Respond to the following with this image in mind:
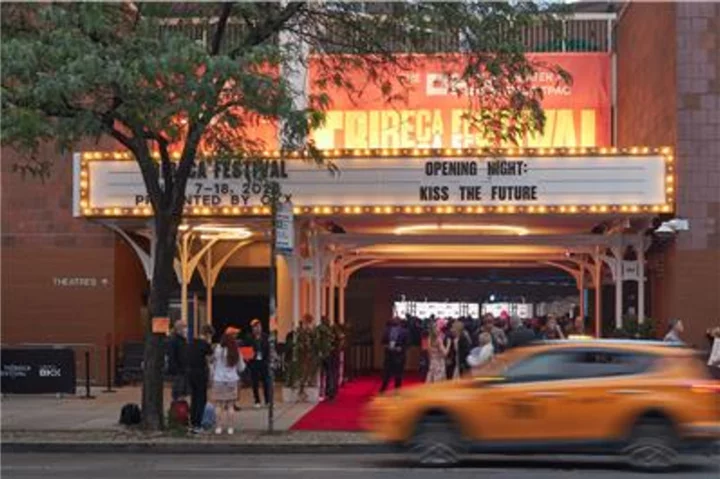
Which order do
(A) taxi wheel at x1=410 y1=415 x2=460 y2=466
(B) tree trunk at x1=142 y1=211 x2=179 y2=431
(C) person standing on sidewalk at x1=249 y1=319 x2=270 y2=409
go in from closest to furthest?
(A) taxi wheel at x1=410 y1=415 x2=460 y2=466, (B) tree trunk at x1=142 y1=211 x2=179 y2=431, (C) person standing on sidewalk at x1=249 y1=319 x2=270 y2=409

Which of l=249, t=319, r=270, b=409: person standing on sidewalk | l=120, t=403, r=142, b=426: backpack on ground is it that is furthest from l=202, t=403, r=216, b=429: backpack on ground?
l=249, t=319, r=270, b=409: person standing on sidewalk

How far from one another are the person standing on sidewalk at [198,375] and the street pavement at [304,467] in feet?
6.60

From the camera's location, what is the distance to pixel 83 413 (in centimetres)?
2152

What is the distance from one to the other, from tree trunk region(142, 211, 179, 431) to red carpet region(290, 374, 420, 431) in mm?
2287

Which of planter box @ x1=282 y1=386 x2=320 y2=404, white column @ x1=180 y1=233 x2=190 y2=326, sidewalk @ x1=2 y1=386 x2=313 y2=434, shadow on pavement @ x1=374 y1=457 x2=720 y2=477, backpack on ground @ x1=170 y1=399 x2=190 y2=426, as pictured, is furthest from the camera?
white column @ x1=180 y1=233 x2=190 y2=326

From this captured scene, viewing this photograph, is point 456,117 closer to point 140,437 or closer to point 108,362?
point 108,362

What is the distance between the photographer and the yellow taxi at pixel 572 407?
13805mm

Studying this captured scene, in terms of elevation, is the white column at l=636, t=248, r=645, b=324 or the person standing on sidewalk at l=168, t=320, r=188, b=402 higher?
the white column at l=636, t=248, r=645, b=324

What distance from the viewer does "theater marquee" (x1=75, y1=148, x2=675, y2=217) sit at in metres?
22.8

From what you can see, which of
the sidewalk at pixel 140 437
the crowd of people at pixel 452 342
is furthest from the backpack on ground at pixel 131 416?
the crowd of people at pixel 452 342

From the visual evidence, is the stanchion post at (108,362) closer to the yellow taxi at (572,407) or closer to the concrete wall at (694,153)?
the concrete wall at (694,153)

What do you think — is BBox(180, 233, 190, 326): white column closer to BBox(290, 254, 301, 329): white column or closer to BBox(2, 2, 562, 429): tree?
BBox(290, 254, 301, 329): white column

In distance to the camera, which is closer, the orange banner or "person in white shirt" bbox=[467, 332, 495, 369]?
"person in white shirt" bbox=[467, 332, 495, 369]

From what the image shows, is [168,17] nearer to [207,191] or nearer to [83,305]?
[207,191]
